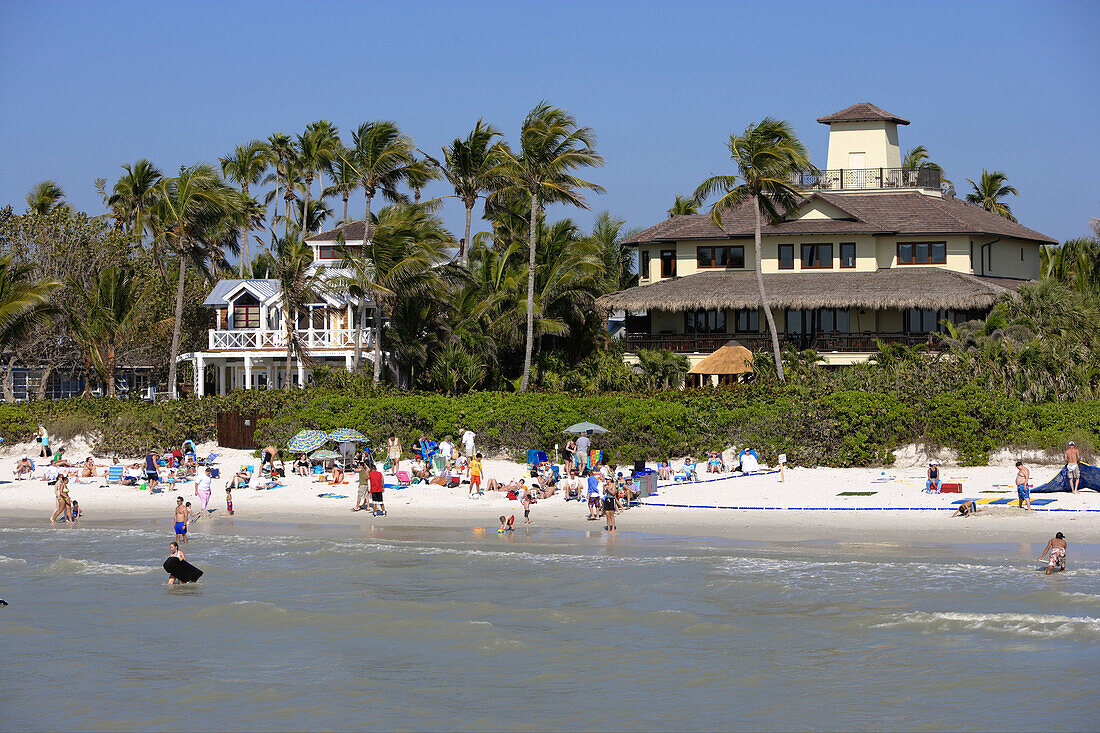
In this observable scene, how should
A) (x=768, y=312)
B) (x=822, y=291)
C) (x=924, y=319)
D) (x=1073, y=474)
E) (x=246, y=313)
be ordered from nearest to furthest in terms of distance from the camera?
(x=1073, y=474) → (x=768, y=312) → (x=822, y=291) → (x=924, y=319) → (x=246, y=313)

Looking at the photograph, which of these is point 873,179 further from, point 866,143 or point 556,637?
point 556,637

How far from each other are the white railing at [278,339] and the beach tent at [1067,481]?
24.8 m

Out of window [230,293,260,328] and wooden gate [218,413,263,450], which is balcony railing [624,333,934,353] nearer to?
window [230,293,260,328]

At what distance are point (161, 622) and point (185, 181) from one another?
25391 mm

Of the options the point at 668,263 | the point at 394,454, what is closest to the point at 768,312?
the point at 668,263

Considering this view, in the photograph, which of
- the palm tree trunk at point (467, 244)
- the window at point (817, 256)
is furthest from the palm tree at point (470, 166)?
the window at point (817, 256)

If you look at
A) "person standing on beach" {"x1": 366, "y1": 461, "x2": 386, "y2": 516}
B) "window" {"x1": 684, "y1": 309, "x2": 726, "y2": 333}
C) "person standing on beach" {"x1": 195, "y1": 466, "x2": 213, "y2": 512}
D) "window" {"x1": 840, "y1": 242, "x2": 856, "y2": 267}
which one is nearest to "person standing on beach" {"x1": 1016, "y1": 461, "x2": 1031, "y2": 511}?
"person standing on beach" {"x1": 366, "y1": 461, "x2": 386, "y2": 516}

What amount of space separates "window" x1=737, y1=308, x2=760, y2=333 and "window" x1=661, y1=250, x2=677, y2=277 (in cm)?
388

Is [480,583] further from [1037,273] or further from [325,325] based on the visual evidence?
[1037,273]

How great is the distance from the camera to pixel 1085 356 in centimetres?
2967

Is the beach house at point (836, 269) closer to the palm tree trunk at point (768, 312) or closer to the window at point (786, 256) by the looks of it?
the window at point (786, 256)

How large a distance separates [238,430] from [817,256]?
21.8m

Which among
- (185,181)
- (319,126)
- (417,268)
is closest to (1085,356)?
(417,268)

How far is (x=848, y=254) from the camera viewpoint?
137ft
